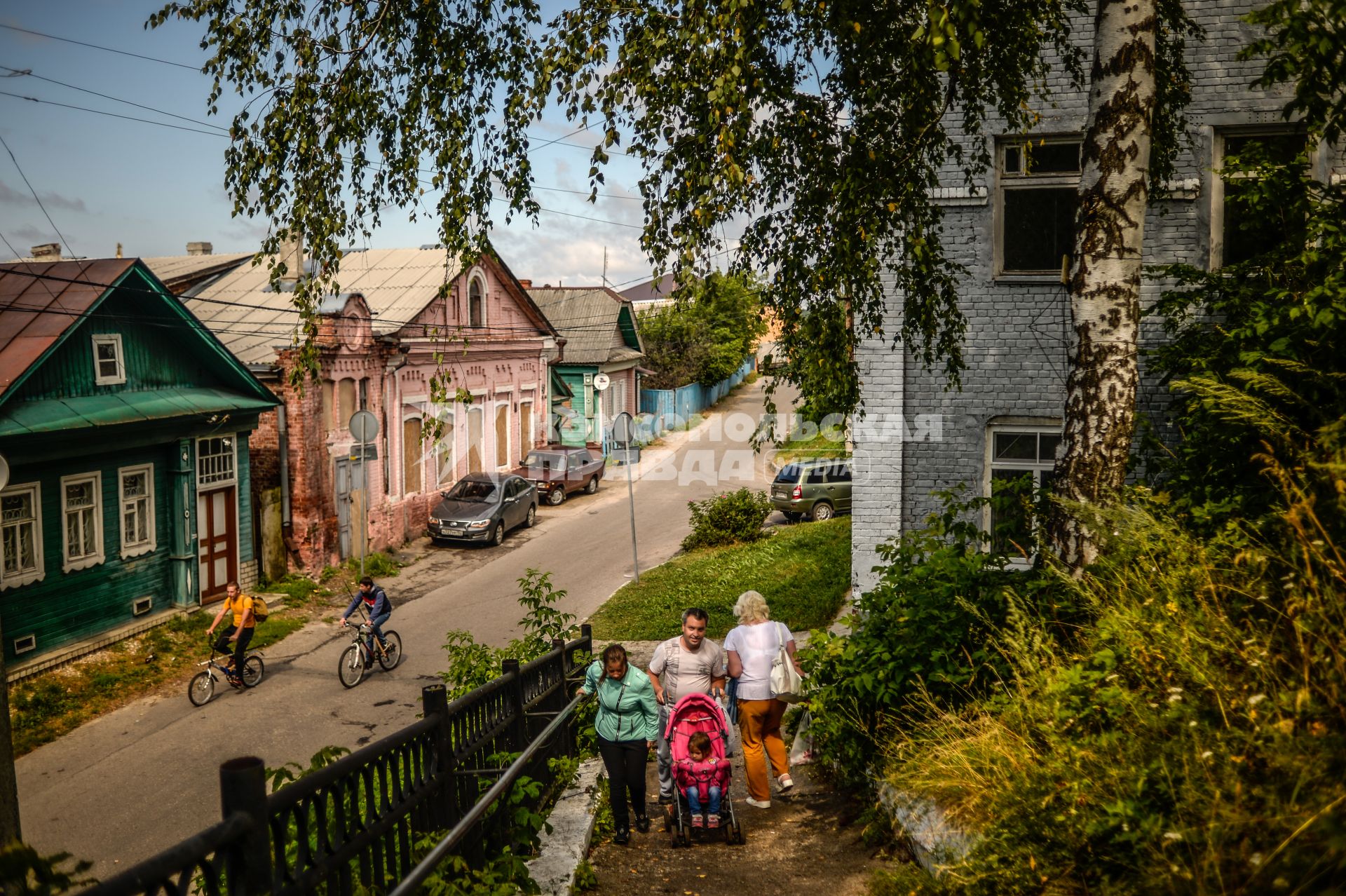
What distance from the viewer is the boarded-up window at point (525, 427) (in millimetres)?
31844

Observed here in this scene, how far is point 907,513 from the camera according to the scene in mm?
11414

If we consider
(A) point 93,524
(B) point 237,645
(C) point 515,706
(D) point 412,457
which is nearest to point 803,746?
(C) point 515,706

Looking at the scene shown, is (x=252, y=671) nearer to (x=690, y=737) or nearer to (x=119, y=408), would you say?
(x=119, y=408)

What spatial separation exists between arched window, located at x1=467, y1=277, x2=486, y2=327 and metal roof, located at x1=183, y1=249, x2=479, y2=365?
47.5 inches

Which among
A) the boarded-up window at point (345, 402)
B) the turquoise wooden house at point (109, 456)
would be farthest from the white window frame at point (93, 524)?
the boarded-up window at point (345, 402)

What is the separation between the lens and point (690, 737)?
677cm

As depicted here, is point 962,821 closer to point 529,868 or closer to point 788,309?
point 529,868

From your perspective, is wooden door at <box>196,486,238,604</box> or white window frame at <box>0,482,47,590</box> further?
wooden door at <box>196,486,238,604</box>

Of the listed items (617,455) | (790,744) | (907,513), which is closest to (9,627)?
(790,744)

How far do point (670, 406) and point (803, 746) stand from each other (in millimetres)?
40891

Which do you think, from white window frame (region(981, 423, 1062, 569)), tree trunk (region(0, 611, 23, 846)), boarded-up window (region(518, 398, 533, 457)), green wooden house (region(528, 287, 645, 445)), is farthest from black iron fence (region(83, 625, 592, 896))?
green wooden house (region(528, 287, 645, 445))

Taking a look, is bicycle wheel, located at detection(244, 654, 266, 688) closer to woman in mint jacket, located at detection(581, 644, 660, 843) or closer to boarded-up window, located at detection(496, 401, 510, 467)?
woman in mint jacket, located at detection(581, 644, 660, 843)

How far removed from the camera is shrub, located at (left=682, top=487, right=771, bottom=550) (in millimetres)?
22734

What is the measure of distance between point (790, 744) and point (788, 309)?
4543mm
